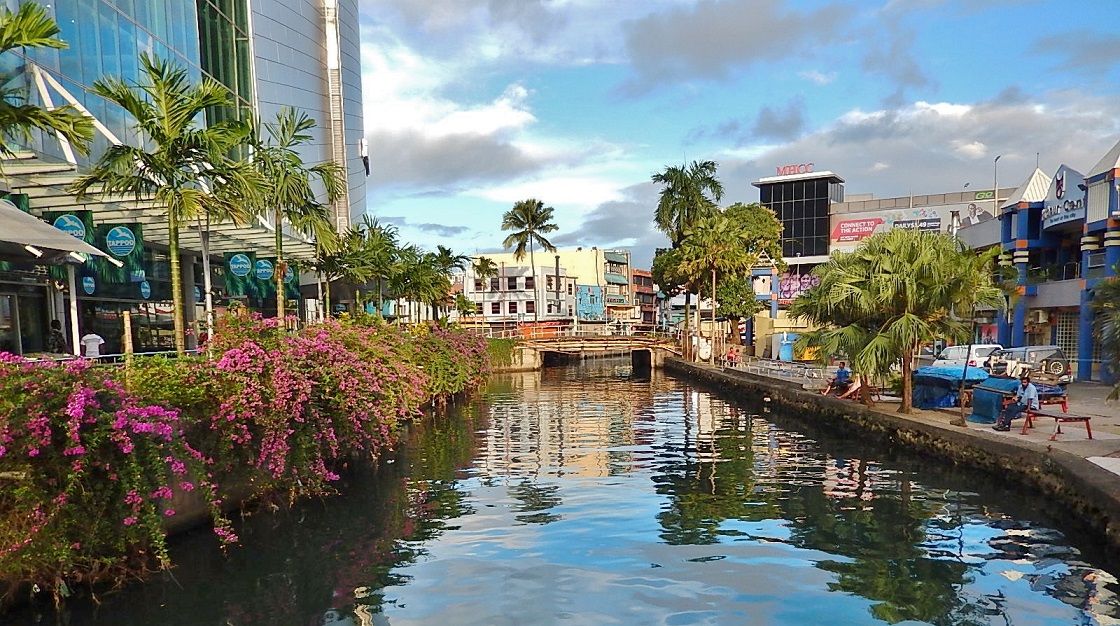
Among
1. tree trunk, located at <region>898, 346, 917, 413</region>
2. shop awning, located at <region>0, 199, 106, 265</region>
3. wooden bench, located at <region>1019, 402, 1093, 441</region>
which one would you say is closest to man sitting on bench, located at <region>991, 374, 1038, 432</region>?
wooden bench, located at <region>1019, 402, 1093, 441</region>

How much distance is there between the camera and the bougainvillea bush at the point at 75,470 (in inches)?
282

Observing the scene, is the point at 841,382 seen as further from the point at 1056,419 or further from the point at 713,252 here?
the point at 713,252

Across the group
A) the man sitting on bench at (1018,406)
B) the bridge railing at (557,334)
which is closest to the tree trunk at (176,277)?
the man sitting on bench at (1018,406)

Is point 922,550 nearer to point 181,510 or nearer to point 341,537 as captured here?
point 341,537

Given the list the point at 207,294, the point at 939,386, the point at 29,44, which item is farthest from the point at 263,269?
the point at 939,386

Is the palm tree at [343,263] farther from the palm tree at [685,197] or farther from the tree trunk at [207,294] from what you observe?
the palm tree at [685,197]

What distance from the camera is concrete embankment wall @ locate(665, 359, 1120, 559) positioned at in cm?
1093

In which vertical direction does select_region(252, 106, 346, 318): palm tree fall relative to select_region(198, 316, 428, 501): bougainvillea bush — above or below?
above

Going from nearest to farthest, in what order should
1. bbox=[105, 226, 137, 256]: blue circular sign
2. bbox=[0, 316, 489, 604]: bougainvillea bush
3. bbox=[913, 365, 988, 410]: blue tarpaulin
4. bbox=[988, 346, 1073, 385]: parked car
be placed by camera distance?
1. bbox=[0, 316, 489, 604]: bougainvillea bush
2. bbox=[105, 226, 137, 256]: blue circular sign
3. bbox=[913, 365, 988, 410]: blue tarpaulin
4. bbox=[988, 346, 1073, 385]: parked car

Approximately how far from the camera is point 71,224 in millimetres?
17391

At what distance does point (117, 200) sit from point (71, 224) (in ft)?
4.93

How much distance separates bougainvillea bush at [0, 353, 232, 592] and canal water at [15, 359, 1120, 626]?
2.76ft

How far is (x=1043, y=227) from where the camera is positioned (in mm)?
31188

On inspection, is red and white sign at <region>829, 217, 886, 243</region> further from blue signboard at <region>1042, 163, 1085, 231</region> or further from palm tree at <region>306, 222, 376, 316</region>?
palm tree at <region>306, 222, 376, 316</region>
